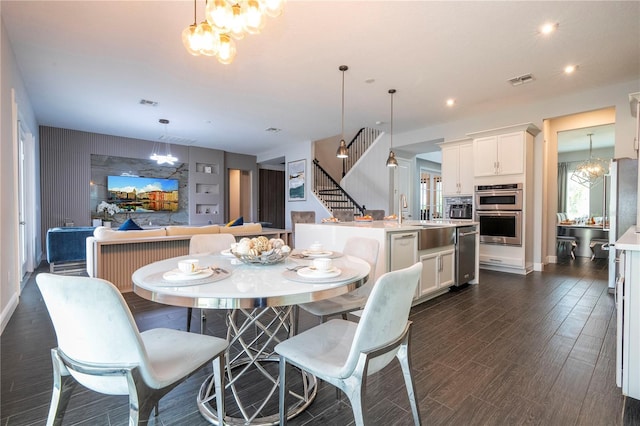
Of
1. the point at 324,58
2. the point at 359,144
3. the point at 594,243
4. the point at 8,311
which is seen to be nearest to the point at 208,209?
the point at 359,144

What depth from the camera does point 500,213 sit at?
17.1 feet

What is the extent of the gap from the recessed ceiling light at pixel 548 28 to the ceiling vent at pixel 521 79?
42.6 inches

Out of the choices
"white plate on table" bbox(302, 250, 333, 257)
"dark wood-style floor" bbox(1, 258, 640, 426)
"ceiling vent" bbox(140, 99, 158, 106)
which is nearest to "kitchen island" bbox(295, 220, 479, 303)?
"dark wood-style floor" bbox(1, 258, 640, 426)

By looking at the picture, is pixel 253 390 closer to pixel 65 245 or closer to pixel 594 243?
pixel 65 245

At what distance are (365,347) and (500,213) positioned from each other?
16.8 ft

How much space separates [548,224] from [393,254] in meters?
4.77

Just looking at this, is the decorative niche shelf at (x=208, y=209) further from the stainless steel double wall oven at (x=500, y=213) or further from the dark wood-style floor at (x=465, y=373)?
the stainless steel double wall oven at (x=500, y=213)

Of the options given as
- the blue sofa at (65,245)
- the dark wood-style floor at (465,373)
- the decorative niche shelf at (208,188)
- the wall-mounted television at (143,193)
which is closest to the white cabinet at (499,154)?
the dark wood-style floor at (465,373)

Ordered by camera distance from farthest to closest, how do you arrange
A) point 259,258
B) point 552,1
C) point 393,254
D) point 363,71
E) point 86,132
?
point 86,132, point 363,71, point 393,254, point 552,1, point 259,258

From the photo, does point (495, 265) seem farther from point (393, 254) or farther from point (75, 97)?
point (75, 97)

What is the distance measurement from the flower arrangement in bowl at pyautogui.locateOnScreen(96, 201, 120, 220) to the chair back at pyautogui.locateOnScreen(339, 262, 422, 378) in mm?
8365

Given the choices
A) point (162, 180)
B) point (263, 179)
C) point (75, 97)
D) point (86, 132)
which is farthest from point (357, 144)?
point (86, 132)

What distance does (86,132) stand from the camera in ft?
23.5

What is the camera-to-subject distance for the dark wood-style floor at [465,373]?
62.2 inches
